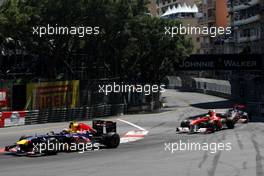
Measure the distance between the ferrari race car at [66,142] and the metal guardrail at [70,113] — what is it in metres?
16.9

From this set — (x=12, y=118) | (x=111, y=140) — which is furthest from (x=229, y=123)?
(x=12, y=118)

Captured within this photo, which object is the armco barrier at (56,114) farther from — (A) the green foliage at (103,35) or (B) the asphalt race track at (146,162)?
(B) the asphalt race track at (146,162)

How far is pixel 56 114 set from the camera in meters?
42.2

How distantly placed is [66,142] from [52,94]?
21887 millimetres

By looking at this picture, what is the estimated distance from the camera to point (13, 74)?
182 ft

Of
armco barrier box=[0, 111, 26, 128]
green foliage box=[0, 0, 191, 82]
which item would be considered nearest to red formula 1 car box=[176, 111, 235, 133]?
armco barrier box=[0, 111, 26, 128]

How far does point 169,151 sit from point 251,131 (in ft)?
38.2

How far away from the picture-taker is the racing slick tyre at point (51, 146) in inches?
790

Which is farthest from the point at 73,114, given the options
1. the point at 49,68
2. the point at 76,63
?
the point at 76,63

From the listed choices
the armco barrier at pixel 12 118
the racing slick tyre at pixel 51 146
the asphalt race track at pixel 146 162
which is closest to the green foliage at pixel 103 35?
the armco barrier at pixel 12 118

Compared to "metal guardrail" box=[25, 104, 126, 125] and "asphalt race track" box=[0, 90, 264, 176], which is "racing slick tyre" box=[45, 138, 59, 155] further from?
"metal guardrail" box=[25, 104, 126, 125]

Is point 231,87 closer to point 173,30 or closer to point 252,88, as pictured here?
point 252,88

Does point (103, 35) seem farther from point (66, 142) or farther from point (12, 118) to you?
A: point (66, 142)

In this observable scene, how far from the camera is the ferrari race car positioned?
20016mm
